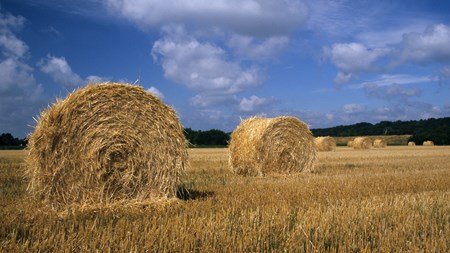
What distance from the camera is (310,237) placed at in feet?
15.1

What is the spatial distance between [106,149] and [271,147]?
6526 mm

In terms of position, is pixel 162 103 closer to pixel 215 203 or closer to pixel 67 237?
pixel 215 203

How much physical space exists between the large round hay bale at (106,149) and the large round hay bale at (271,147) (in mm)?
4956

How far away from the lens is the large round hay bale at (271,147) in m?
12.5

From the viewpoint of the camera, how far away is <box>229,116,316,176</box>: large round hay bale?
1248 cm

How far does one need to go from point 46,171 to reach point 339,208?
168 inches

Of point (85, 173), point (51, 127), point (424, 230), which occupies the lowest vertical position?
point (424, 230)

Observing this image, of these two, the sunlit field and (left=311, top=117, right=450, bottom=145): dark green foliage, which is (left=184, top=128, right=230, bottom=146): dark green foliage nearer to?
(left=311, top=117, right=450, bottom=145): dark green foliage

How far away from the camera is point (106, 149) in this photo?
7180mm

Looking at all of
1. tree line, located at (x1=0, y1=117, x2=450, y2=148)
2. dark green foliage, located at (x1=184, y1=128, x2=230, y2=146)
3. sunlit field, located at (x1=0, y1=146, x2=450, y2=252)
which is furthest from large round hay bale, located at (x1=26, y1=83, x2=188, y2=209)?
dark green foliage, located at (x1=184, y1=128, x2=230, y2=146)

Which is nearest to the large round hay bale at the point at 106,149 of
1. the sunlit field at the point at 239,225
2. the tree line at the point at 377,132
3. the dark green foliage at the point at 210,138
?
the sunlit field at the point at 239,225

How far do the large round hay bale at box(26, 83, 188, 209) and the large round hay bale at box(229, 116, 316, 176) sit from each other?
195 inches

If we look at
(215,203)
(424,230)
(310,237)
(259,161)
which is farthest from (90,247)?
(259,161)

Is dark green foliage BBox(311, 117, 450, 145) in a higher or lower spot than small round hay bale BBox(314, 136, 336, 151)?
higher
